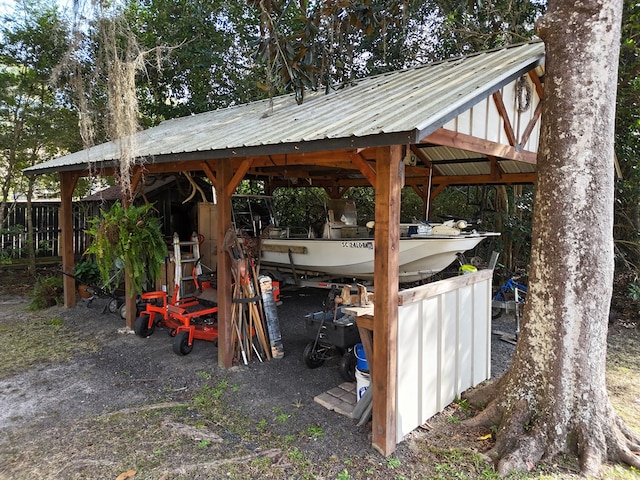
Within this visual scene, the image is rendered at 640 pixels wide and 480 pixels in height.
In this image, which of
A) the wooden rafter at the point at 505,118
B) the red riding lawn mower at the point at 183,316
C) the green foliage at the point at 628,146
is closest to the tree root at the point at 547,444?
the wooden rafter at the point at 505,118

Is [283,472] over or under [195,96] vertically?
under

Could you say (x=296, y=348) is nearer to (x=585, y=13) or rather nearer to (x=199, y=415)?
(x=199, y=415)

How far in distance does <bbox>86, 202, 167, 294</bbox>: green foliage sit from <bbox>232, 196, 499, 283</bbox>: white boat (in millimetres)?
2170

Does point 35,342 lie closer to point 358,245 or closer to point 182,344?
point 182,344

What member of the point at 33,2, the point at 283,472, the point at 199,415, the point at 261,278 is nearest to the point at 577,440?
the point at 283,472

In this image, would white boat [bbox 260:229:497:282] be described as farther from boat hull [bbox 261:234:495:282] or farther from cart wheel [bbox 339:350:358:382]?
cart wheel [bbox 339:350:358:382]

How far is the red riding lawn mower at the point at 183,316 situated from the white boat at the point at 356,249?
1.43 m

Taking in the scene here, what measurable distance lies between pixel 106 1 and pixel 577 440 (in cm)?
556

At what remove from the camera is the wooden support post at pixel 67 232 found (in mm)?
7430

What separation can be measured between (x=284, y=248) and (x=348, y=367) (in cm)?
316

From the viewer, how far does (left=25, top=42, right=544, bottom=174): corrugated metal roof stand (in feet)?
9.73

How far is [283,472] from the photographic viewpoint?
2.94m

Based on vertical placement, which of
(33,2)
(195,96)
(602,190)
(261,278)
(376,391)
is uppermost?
(33,2)

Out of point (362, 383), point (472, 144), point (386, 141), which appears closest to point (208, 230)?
point (362, 383)
